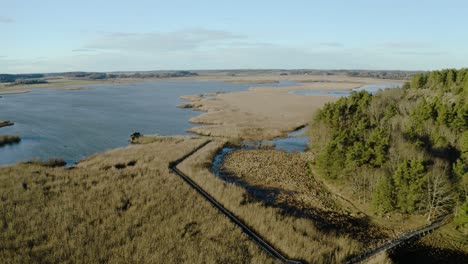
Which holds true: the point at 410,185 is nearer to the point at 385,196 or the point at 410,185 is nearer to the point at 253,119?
the point at 385,196

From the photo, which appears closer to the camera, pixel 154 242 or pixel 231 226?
pixel 154 242

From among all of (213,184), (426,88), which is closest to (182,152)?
(213,184)

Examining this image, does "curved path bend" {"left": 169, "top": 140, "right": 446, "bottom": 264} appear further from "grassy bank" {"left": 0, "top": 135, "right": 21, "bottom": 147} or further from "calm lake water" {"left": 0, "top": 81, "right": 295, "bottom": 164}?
"grassy bank" {"left": 0, "top": 135, "right": 21, "bottom": 147}

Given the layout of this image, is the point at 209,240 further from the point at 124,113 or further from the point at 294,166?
the point at 124,113

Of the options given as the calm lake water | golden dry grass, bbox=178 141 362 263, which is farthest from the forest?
the calm lake water

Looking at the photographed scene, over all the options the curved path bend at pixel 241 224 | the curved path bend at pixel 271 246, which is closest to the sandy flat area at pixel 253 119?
the curved path bend at pixel 241 224

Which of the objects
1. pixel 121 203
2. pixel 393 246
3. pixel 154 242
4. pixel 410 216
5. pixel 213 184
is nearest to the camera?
pixel 154 242

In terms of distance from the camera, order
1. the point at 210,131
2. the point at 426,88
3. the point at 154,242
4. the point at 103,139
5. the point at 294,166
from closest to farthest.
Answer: the point at 154,242 < the point at 294,166 < the point at 103,139 < the point at 210,131 < the point at 426,88
